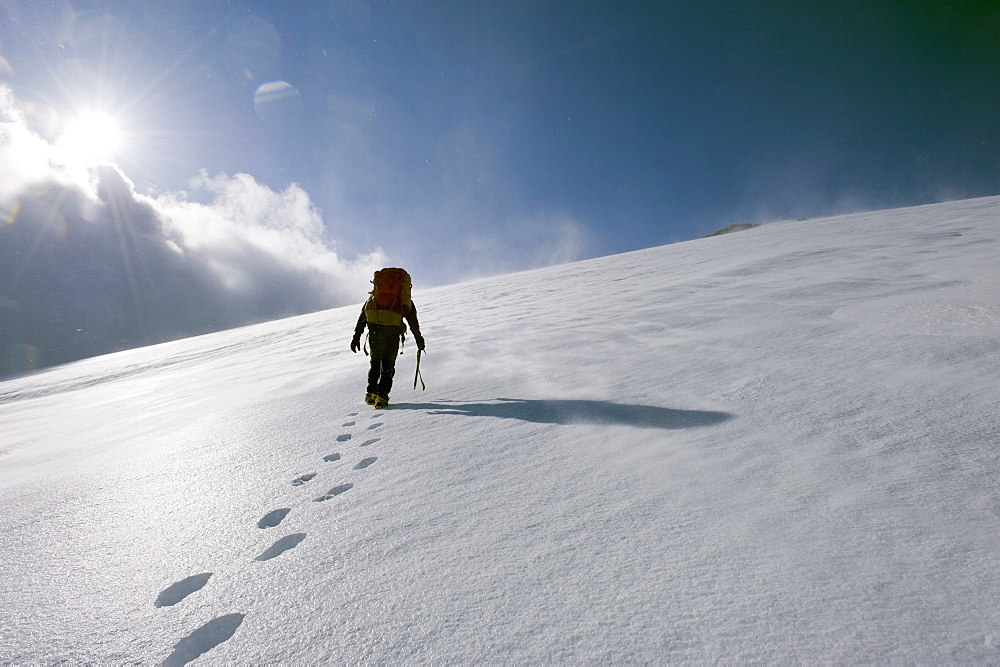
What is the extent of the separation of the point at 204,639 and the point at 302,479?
3.81 ft

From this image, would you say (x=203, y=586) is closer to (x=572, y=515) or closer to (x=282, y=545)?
(x=282, y=545)

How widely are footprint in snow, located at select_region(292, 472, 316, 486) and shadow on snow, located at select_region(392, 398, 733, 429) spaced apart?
1.13m

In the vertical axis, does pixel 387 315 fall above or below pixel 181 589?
above

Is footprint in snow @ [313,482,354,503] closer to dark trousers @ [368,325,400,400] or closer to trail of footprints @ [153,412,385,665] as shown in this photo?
trail of footprints @ [153,412,385,665]

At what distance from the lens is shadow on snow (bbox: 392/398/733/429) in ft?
8.20

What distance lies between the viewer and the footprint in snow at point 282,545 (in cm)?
167

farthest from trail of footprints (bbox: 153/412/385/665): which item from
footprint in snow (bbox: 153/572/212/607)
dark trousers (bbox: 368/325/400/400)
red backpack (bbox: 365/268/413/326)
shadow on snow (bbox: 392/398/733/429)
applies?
red backpack (bbox: 365/268/413/326)

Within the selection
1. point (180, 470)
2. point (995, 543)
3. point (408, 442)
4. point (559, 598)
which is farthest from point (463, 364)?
point (995, 543)

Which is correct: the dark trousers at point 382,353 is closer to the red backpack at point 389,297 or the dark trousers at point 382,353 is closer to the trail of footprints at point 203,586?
the red backpack at point 389,297

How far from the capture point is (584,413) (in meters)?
2.87

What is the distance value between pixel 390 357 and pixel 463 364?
103cm

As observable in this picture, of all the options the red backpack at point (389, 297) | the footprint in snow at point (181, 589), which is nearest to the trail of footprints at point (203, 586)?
the footprint in snow at point (181, 589)

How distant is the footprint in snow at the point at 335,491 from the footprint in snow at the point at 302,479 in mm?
265

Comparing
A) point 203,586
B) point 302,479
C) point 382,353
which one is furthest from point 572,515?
point 382,353
